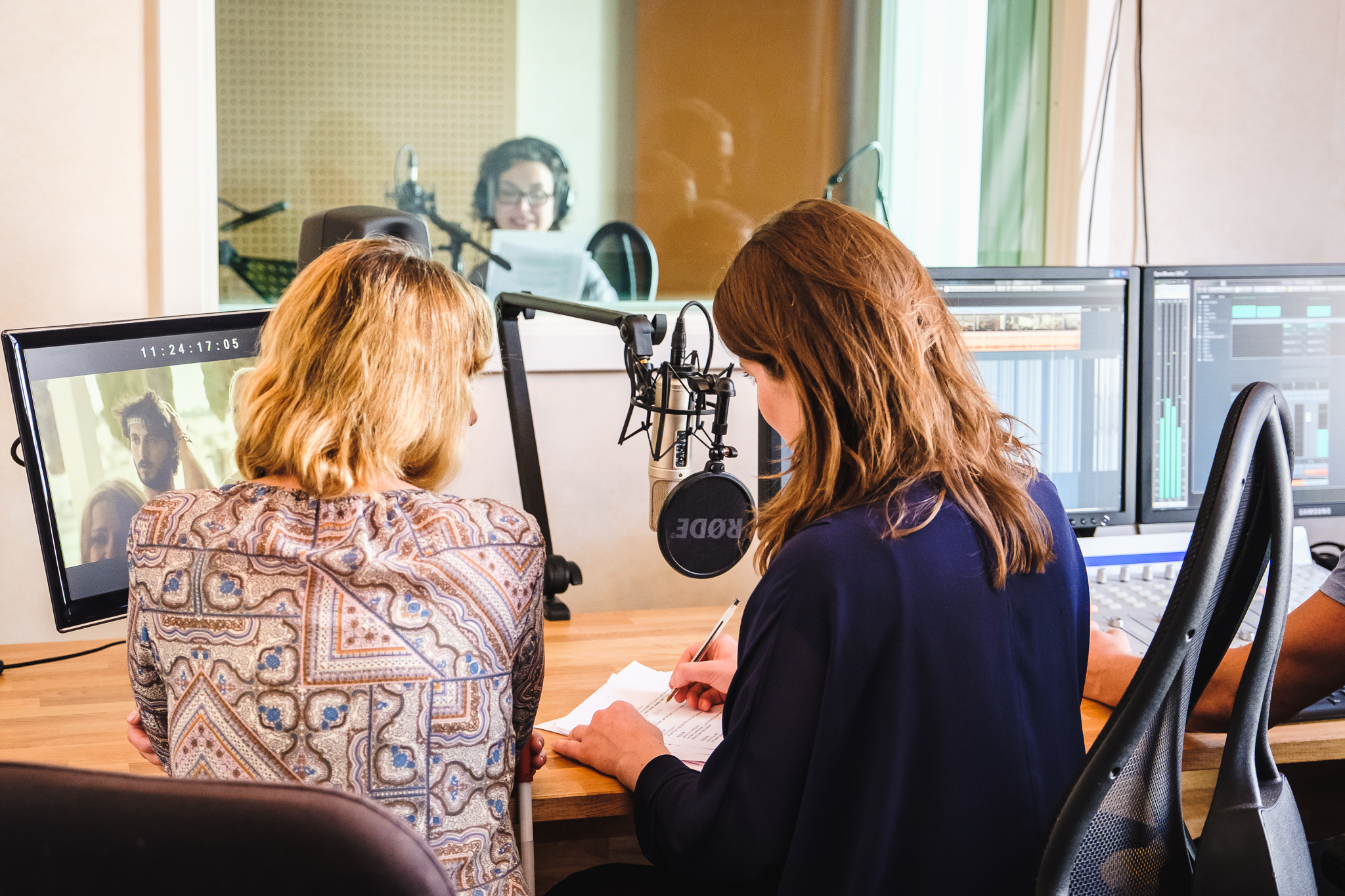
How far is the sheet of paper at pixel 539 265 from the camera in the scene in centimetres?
184

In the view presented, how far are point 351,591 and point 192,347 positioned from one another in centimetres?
63

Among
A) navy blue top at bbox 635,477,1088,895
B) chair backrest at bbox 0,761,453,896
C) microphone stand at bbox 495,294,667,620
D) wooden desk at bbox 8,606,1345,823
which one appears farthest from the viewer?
microphone stand at bbox 495,294,667,620

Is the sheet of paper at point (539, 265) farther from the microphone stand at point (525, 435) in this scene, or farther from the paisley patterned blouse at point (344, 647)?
the paisley patterned blouse at point (344, 647)

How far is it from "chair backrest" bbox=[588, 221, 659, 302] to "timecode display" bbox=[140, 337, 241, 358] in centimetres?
75

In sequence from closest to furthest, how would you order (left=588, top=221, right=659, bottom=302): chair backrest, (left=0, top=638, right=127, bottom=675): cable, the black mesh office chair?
the black mesh office chair → (left=0, top=638, right=127, bottom=675): cable → (left=588, top=221, right=659, bottom=302): chair backrest

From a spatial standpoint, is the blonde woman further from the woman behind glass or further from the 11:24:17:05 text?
the woman behind glass

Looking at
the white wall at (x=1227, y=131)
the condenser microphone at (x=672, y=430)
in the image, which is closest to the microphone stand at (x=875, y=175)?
the white wall at (x=1227, y=131)

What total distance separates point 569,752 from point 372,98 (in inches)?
49.0

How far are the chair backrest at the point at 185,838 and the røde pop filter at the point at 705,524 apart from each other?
74cm

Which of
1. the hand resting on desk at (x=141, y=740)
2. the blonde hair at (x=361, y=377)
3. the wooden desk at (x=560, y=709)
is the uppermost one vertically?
the blonde hair at (x=361, y=377)

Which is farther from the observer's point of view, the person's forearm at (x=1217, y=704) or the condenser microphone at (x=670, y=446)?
the condenser microphone at (x=670, y=446)

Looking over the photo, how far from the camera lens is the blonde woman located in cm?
85

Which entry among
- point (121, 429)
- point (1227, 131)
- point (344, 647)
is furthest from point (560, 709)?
point (1227, 131)

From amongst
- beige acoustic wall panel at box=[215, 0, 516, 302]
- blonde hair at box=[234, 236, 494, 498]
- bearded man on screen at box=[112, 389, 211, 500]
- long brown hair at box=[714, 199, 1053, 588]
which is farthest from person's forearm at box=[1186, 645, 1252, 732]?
beige acoustic wall panel at box=[215, 0, 516, 302]
